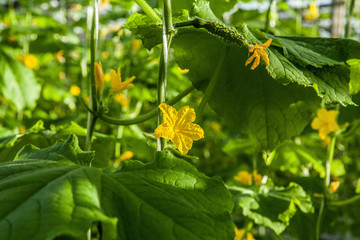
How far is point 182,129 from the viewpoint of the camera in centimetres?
76

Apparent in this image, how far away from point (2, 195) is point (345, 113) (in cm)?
105

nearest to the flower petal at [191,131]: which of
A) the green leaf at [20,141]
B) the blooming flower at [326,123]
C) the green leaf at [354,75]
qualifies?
the green leaf at [354,75]

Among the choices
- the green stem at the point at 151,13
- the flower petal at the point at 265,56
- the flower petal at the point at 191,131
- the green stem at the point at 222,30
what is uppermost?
the green stem at the point at 151,13

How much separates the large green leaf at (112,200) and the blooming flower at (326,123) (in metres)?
0.78

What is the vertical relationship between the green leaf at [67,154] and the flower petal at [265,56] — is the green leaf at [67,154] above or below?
below

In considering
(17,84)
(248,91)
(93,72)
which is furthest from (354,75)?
(17,84)

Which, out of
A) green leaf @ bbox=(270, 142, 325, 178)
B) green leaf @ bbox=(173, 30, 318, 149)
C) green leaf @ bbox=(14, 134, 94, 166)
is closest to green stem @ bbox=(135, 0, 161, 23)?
green leaf @ bbox=(173, 30, 318, 149)

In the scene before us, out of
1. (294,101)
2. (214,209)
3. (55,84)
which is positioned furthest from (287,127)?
(55,84)

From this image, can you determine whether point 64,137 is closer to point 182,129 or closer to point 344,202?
point 182,129

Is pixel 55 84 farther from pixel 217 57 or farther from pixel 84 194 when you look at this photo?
pixel 84 194

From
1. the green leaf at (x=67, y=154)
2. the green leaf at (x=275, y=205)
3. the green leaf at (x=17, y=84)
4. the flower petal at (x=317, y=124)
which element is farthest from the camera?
the green leaf at (x=17, y=84)

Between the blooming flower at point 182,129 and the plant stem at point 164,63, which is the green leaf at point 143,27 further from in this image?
the blooming flower at point 182,129

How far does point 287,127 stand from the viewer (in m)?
1.04

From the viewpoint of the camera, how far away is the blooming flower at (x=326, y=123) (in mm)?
1373
